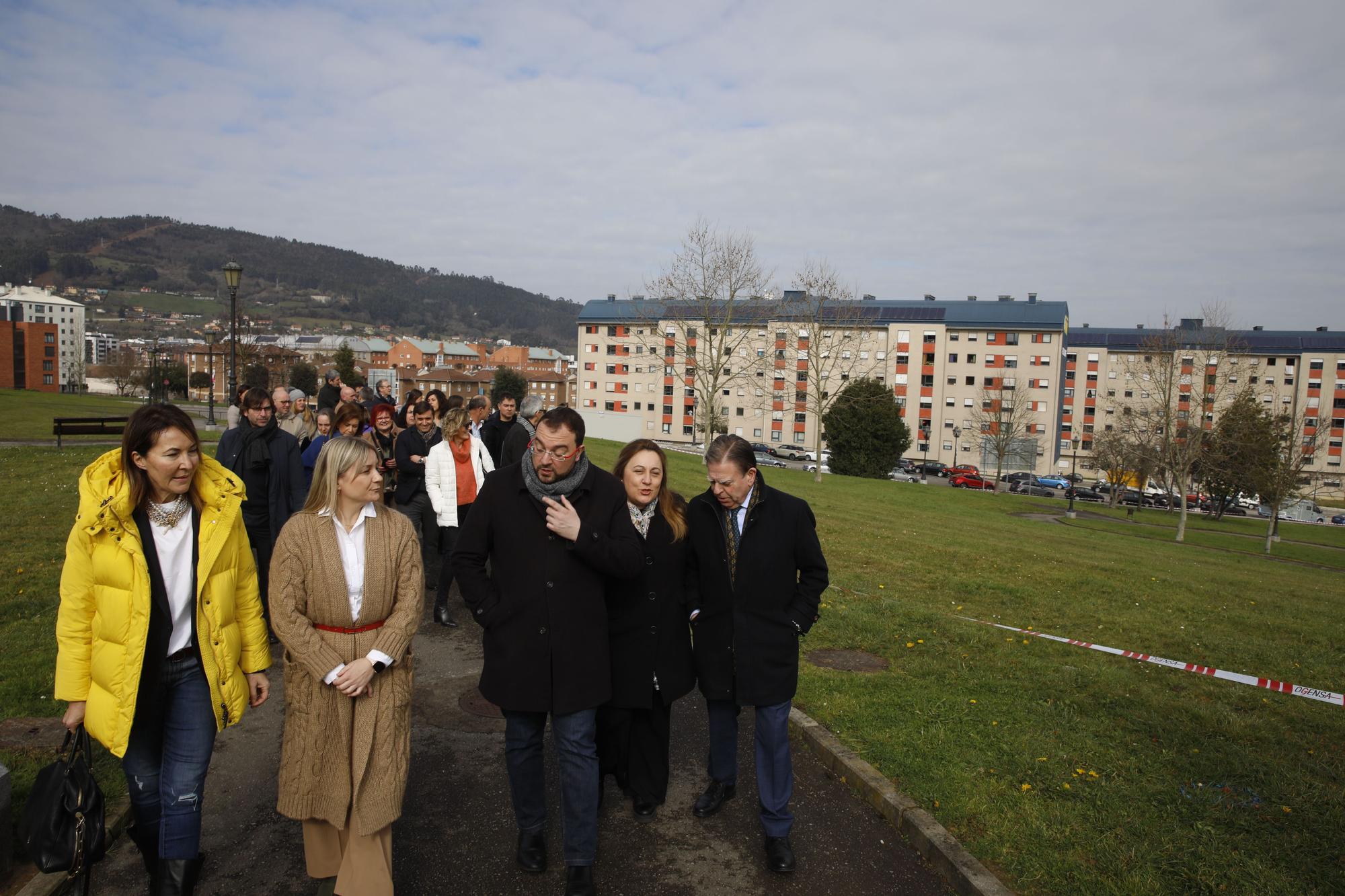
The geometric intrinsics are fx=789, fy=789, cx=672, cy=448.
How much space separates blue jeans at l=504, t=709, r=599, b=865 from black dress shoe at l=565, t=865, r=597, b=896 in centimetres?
2

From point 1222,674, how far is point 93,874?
8620 millimetres

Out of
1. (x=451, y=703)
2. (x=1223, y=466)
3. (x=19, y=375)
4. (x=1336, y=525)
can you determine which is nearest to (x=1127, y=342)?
(x=1336, y=525)

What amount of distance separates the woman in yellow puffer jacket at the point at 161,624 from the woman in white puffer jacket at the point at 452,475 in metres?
4.12

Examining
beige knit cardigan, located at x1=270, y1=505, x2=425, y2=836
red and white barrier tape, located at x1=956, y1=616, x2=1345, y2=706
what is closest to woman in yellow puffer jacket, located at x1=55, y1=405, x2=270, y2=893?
beige knit cardigan, located at x1=270, y1=505, x2=425, y2=836

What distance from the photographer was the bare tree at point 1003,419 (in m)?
66.3

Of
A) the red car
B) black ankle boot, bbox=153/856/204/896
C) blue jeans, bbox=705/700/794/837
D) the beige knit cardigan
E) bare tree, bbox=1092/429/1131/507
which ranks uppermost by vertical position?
the beige knit cardigan

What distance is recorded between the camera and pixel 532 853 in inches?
151

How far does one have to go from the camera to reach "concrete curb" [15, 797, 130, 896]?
3.37m

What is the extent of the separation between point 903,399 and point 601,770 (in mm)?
84726

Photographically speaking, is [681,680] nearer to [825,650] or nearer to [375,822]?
[375,822]

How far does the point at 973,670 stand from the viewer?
6.86 metres

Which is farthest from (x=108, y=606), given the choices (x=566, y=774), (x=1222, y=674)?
(x=1222, y=674)

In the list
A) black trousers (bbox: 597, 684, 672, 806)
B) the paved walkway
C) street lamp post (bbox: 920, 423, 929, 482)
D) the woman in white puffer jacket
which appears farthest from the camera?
street lamp post (bbox: 920, 423, 929, 482)

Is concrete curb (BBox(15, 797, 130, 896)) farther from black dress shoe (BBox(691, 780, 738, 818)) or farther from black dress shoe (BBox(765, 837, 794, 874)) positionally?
black dress shoe (BBox(765, 837, 794, 874))
